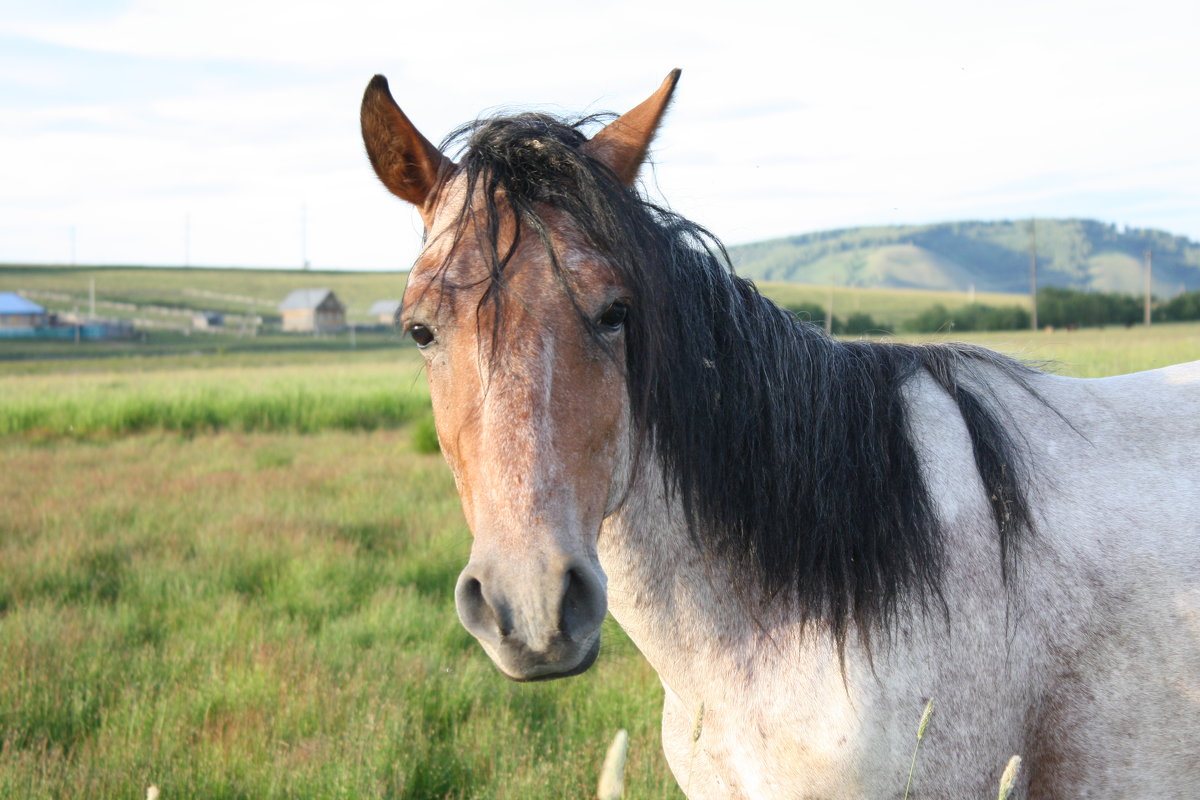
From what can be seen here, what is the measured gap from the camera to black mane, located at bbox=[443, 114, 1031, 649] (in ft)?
6.27

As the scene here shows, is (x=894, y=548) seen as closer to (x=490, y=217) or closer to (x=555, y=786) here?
(x=490, y=217)

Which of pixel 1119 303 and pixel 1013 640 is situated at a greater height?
pixel 1119 303

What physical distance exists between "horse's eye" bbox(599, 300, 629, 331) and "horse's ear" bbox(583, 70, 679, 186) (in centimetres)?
42

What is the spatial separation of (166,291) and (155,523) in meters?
97.9

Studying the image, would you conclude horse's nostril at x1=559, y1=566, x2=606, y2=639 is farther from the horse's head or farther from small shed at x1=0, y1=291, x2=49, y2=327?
small shed at x1=0, y1=291, x2=49, y2=327

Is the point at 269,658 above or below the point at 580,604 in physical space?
below

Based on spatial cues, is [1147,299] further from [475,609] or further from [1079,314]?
[475,609]

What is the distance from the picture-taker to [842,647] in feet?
6.41

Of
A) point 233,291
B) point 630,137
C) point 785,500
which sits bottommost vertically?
point 785,500

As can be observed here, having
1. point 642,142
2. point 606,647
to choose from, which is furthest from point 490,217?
point 606,647

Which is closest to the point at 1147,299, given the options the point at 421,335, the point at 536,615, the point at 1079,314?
the point at 1079,314

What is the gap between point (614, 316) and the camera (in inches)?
73.4

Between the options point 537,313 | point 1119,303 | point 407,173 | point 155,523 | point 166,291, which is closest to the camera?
point 537,313

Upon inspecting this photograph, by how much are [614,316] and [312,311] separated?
8667 centimetres
